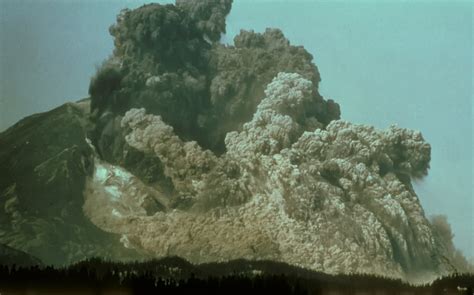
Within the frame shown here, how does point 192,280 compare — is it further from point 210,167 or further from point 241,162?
point 241,162

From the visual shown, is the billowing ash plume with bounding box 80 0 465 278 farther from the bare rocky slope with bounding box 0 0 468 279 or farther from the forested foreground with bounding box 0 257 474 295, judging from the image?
the forested foreground with bounding box 0 257 474 295

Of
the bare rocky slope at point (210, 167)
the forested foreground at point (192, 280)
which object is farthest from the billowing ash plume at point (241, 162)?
the forested foreground at point (192, 280)

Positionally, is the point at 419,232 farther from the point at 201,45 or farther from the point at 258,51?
the point at 201,45

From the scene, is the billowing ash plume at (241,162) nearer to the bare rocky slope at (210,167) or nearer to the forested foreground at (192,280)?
the bare rocky slope at (210,167)

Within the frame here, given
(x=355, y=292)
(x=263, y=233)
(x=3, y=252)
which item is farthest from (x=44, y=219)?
(x=355, y=292)

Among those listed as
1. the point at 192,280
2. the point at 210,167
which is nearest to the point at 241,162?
the point at 210,167

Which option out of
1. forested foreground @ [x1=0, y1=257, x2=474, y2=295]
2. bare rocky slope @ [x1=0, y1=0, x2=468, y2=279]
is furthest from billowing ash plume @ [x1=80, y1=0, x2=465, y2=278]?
forested foreground @ [x1=0, y1=257, x2=474, y2=295]

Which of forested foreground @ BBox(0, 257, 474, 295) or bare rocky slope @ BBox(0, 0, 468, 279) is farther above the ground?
bare rocky slope @ BBox(0, 0, 468, 279)
